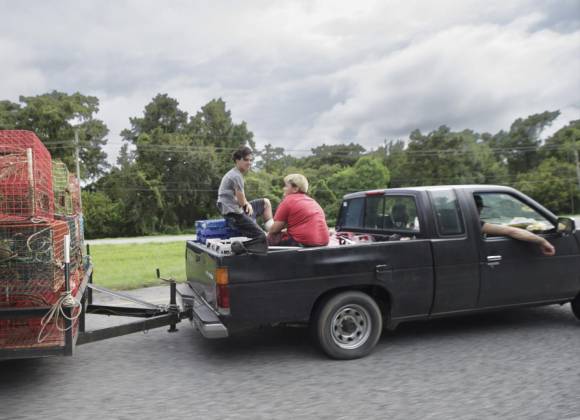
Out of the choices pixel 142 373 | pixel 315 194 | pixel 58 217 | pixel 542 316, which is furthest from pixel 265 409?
pixel 315 194

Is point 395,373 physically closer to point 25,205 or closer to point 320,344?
point 320,344

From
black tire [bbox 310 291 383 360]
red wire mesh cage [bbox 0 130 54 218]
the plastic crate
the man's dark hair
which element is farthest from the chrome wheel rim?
red wire mesh cage [bbox 0 130 54 218]

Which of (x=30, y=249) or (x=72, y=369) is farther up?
(x=30, y=249)

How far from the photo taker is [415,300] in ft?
17.0

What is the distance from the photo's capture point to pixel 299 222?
5.37 m

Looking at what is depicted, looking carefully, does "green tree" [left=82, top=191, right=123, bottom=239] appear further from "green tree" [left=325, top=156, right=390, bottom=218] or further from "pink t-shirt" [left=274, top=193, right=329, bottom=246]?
"pink t-shirt" [left=274, top=193, right=329, bottom=246]

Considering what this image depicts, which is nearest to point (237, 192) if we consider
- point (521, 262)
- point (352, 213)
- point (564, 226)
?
point (352, 213)

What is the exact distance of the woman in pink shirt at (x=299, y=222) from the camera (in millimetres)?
5309

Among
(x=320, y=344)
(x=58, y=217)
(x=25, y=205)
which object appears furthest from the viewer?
(x=58, y=217)

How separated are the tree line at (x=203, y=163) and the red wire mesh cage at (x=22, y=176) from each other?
46.2m

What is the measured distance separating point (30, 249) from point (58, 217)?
1.90 metres

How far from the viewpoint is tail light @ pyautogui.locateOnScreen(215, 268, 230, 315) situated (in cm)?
461

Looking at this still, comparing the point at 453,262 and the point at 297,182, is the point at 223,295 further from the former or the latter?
the point at 453,262

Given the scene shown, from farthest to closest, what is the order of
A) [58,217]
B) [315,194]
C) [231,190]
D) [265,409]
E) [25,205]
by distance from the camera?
[315,194]
[231,190]
[58,217]
[25,205]
[265,409]
